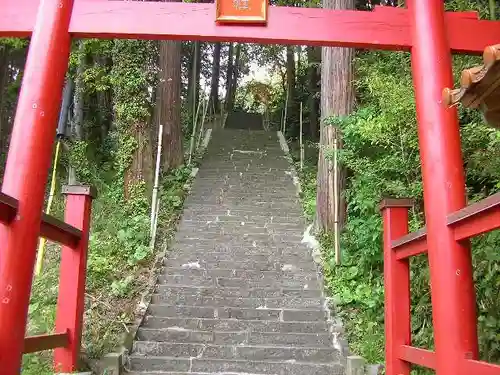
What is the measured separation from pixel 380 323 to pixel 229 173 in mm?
6008

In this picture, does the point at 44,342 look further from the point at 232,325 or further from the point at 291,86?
the point at 291,86

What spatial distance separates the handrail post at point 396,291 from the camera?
12.8ft

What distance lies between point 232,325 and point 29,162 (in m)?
2.90

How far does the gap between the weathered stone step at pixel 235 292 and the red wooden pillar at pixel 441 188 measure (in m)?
3.03

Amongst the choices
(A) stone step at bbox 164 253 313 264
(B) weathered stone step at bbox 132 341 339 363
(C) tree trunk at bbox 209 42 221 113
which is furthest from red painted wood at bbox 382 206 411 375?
(C) tree trunk at bbox 209 42 221 113

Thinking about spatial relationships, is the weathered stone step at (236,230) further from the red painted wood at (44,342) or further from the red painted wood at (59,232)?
the red painted wood at (44,342)

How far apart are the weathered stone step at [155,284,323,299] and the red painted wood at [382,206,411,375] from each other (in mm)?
2078

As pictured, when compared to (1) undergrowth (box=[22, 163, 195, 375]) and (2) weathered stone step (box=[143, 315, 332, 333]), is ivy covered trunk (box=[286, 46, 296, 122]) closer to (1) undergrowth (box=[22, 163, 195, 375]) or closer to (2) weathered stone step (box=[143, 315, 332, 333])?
(1) undergrowth (box=[22, 163, 195, 375])

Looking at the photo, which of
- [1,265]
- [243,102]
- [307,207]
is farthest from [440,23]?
[243,102]

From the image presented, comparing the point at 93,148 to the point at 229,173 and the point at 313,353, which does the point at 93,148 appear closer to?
the point at 229,173

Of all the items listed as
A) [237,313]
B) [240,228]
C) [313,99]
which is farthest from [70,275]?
[313,99]

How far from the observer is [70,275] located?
159 inches

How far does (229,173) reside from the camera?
10719mm

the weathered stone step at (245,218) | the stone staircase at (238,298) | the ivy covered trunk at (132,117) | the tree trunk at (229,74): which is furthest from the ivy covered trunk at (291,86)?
the weathered stone step at (245,218)
